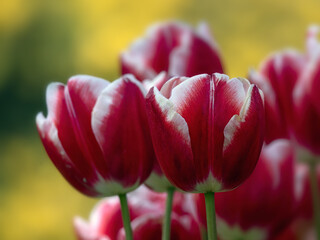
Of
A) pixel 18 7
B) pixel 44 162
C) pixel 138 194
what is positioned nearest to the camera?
pixel 138 194

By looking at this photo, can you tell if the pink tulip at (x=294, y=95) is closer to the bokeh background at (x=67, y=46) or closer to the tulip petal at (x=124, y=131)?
the tulip petal at (x=124, y=131)

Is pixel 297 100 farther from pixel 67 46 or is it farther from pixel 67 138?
pixel 67 46

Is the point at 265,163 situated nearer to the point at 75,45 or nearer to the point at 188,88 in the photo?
the point at 188,88

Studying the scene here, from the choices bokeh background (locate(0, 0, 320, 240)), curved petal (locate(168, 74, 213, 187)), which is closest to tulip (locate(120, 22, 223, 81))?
curved petal (locate(168, 74, 213, 187))

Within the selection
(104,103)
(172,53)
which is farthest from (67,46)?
(104,103)

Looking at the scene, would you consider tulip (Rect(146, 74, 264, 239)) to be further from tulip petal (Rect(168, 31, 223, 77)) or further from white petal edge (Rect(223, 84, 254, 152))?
tulip petal (Rect(168, 31, 223, 77))

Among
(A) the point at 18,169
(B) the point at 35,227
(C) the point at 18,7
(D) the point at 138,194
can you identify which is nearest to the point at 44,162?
(A) the point at 18,169
